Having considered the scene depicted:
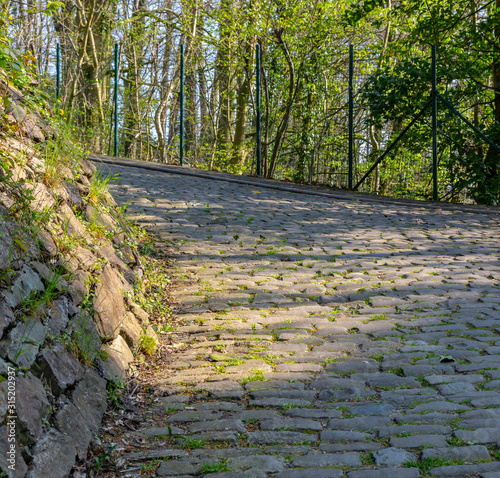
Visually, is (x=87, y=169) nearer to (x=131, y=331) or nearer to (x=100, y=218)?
(x=100, y=218)

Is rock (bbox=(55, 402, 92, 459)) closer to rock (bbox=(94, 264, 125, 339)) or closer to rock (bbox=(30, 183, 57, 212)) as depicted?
rock (bbox=(94, 264, 125, 339))

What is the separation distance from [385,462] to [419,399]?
767 mm

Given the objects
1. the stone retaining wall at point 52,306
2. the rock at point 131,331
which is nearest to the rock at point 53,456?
the stone retaining wall at point 52,306

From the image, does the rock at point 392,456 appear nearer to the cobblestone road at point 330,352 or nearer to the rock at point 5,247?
the cobblestone road at point 330,352

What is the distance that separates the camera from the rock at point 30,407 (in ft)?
7.92

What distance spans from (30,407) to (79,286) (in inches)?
48.7

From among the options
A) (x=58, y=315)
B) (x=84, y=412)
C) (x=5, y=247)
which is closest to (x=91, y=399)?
(x=84, y=412)

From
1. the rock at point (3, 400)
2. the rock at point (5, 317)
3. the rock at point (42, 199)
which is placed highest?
the rock at point (42, 199)

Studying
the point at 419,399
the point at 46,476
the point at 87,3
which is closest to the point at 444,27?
the point at 87,3

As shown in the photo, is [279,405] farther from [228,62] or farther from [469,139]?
[228,62]

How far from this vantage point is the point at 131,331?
4.18 m

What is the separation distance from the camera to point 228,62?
53.4 feet

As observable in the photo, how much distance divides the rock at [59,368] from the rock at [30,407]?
0.38 feet

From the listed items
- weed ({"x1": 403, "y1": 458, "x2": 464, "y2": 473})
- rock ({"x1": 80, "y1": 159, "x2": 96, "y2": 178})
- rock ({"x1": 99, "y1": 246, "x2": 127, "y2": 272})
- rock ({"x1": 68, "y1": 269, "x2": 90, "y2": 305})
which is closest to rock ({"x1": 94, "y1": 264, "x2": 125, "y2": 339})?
rock ({"x1": 68, "y1": 269, "x2": 90, "y2": 305})
